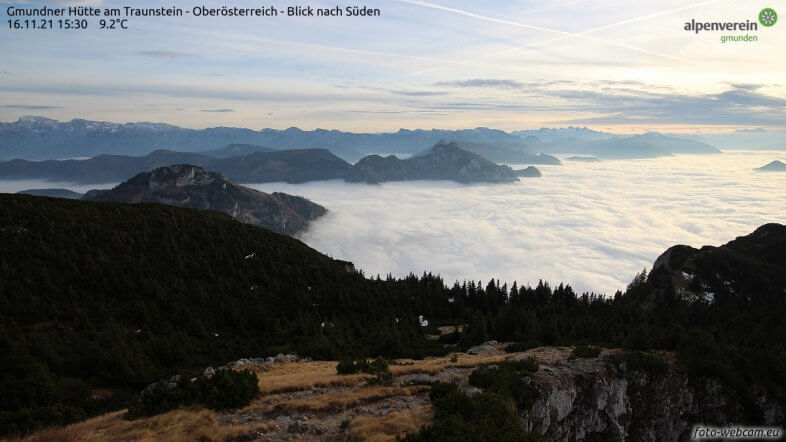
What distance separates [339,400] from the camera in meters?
28.8

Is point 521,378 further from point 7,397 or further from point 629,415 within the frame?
point 7,397

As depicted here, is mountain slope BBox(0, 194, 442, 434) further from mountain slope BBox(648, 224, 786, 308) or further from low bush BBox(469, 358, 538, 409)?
mountain slope BBox(648, 224, 786, 308)

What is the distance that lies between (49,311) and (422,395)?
62056 millimetres

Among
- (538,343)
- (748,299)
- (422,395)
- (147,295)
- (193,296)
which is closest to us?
(422,395)

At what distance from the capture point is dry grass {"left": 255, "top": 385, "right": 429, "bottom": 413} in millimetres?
27547

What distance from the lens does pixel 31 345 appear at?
48938 mm

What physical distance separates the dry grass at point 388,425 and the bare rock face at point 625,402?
497 inches

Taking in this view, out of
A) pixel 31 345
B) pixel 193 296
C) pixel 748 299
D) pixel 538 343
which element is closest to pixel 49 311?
pixel 31 345

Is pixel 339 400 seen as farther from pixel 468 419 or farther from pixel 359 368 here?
pixel 359 368

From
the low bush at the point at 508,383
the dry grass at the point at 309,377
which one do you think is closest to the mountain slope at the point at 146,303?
the dry grass at the point at 309,377

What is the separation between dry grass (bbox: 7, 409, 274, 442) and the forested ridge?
423 centimetres

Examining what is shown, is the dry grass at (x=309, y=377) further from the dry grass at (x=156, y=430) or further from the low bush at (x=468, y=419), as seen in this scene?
the low bush at (x=468, y=419)

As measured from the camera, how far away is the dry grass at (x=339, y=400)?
27.5 meters

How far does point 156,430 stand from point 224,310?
208 feet
